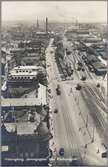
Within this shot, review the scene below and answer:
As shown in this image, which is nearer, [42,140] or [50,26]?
[42,140]

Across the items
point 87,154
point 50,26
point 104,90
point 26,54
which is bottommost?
point 87,154

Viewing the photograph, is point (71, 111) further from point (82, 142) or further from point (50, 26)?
point (50, 26)

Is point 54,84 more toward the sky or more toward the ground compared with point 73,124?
more toward the sky

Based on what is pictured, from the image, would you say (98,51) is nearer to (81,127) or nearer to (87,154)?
(81,127)

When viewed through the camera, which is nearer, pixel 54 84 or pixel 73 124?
pixel 73 124

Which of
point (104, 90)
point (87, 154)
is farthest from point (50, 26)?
point (87, 154)

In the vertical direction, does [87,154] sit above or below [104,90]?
below
